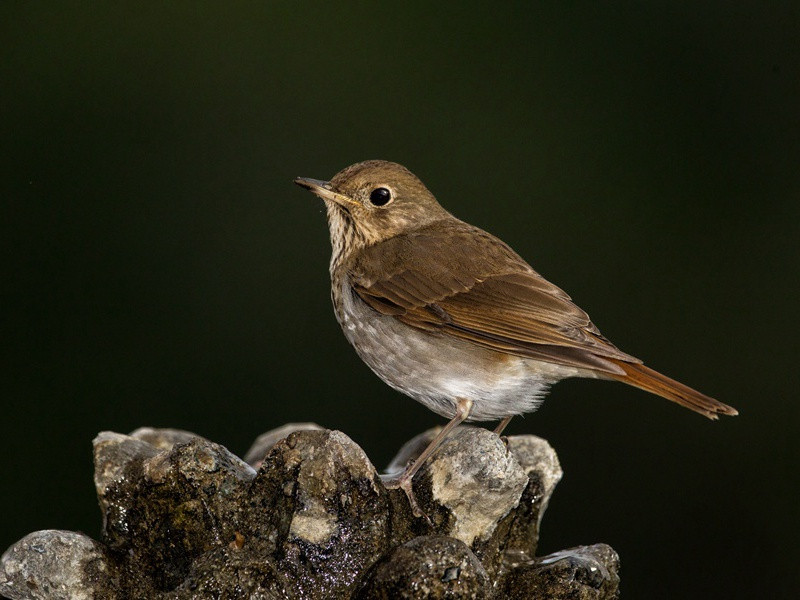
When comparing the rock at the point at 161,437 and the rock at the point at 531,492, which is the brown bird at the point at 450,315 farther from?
the rock at the point at 161,437

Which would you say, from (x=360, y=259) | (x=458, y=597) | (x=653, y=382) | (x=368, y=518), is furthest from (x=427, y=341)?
(x=458, y=597)

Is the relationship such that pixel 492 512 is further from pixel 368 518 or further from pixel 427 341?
pixel 427 341

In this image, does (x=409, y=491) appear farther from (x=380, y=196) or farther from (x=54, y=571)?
(x=380, y=196)

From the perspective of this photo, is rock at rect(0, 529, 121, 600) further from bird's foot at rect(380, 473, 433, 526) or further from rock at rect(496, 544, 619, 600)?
rock at rect(496, 544, 619, 600)

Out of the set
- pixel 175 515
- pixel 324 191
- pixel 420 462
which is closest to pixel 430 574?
pixel 420 462

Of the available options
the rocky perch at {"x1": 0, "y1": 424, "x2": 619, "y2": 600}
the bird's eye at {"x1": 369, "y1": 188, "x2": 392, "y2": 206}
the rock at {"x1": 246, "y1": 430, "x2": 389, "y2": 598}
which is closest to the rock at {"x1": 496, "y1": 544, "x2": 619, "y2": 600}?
the rocky perch at {"x1": 0, "y1": 424, "x2": 619, "y2": 600}
